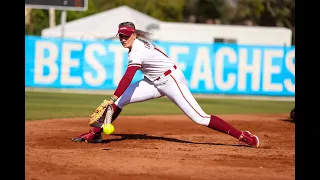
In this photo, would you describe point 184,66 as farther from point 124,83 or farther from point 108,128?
point 124,83

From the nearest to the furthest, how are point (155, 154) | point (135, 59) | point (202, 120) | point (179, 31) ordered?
1. point (155, 154)
2. point (135, 59)
3. point (202, 120)
4. point (179, 31)

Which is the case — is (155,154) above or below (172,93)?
Result: below

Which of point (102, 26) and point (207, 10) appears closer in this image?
point (102, 26)

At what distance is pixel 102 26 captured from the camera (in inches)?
1252

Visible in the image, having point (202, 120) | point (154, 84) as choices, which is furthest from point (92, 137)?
point (202, 120)

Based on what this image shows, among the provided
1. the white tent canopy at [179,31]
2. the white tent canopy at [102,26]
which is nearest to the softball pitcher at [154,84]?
the white tent canopy at [179,31]

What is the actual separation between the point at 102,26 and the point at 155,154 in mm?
24225

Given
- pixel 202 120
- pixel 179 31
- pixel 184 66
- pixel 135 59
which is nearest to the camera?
pixel 135 59

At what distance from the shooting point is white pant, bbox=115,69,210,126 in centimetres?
846

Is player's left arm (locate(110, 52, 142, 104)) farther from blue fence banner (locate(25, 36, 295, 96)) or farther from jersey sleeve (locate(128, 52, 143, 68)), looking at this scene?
blue fence banner (locate(25, 36, 295, 96))

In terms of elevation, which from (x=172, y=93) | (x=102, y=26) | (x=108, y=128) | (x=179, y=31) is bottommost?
(x=108, y=128)

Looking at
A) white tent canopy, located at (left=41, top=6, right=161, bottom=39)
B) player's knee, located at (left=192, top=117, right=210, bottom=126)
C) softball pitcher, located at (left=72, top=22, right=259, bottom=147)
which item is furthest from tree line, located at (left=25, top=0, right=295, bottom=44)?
player's knee, located at (left=192, top=117, right=210, bottom=126)

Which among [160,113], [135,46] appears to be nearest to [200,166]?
[135,46]

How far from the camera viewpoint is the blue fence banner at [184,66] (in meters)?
22.2
